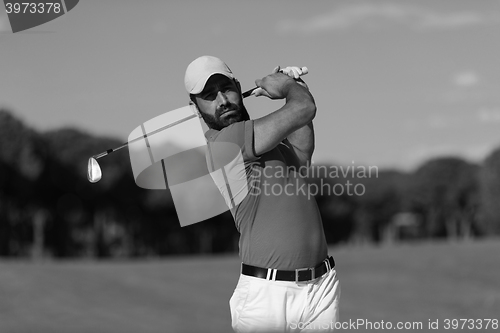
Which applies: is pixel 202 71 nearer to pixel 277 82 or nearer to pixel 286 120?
pixel 277 82

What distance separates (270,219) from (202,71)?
1281 millimetres

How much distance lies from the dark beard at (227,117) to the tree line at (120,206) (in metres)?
35.0

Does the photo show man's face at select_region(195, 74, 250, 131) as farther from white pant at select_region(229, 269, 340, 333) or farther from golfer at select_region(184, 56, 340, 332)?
white pant at select_region(229, 269, 340, 333)

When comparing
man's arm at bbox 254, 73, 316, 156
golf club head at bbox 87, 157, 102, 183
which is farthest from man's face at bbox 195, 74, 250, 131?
Answer: golf club head at bbox 87, 157, 102, 183

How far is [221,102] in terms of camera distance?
5055mm

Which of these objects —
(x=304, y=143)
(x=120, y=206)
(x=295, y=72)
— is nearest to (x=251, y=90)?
(x=295, y=72)

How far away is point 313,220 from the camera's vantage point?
4.97 metres

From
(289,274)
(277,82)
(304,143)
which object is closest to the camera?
(289,274)

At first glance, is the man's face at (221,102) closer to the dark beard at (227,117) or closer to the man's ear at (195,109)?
the dark beard at (227,117)

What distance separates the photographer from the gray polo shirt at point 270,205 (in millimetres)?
4883

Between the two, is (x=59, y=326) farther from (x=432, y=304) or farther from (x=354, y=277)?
(x=354, y=277)

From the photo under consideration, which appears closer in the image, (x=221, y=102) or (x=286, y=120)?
(x=286, y=120)

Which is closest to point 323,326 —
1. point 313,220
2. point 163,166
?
point 313,220

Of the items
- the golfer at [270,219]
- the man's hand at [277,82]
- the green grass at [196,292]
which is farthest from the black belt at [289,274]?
the green grass at [196,292]
